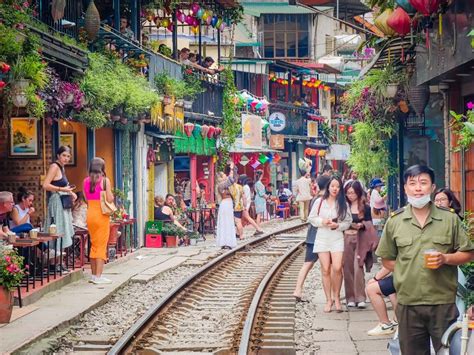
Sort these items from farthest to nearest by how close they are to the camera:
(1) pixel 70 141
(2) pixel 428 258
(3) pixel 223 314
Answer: (1) pixel 70 141, (3) pixel 223 314, (2) pixel 428 258

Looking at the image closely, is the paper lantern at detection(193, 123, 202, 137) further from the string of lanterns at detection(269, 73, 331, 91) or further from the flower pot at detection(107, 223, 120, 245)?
the string of lanterns at detection(269, 73, 331, 91)

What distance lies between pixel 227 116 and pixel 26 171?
1928cm

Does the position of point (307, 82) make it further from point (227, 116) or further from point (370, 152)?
point (370, 152)

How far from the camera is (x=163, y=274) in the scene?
21.2 m

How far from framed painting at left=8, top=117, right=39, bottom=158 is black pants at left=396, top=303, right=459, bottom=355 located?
1277 cm

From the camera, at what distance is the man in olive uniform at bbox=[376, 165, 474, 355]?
815cm

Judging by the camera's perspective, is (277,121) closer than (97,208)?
No

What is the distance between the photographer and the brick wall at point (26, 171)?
2025 centimetres

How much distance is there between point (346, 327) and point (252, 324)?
1160 millimetres

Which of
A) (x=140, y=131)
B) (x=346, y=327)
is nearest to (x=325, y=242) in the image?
(x=346, y=327)

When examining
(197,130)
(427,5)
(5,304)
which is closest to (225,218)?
(197,130)

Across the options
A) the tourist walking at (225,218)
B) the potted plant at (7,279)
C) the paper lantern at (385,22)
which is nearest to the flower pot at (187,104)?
the tourist walking at (225,218)

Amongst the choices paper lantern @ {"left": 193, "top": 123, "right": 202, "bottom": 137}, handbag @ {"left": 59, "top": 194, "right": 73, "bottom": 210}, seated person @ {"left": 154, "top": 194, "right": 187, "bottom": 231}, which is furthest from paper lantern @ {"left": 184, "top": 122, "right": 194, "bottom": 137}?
handbag @ {"left": 59, "top": 194, "right": 73, "bottom": 210}

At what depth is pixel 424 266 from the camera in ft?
26.7
